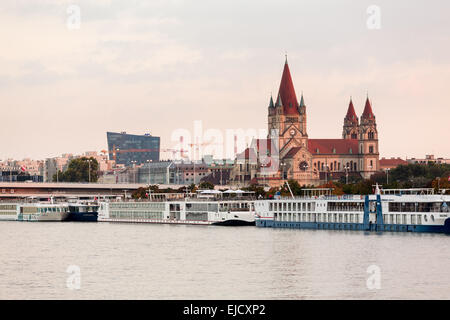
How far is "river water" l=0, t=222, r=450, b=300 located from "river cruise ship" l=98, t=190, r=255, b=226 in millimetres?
22446

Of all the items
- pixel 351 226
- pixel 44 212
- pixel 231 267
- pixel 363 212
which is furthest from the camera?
pixel 44 212

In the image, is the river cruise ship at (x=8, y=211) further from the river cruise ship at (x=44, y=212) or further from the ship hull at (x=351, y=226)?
the ship hull at (x=351, y=226)

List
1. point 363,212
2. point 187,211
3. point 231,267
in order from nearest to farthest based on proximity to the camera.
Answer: point 231,267, point 363,212, point 187,211

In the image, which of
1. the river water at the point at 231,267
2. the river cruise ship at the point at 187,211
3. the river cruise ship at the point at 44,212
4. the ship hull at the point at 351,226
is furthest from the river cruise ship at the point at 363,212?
the river cruise ship at the point at 44,212

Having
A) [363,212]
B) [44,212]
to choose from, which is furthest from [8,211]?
[363,212]

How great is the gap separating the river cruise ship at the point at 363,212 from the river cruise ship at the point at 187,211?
612 cm

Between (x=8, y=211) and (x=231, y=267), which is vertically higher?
(x=8, y=211)

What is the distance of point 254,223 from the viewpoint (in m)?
113

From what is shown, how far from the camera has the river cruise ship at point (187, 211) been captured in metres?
114

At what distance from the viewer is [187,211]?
120188 millimetres

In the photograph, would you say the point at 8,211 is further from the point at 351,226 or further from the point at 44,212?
the point at 351,226

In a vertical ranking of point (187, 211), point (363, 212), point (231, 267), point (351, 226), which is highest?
point (187, 211)

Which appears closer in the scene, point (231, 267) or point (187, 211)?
point (231, 267)

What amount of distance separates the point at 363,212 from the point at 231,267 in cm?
3388
